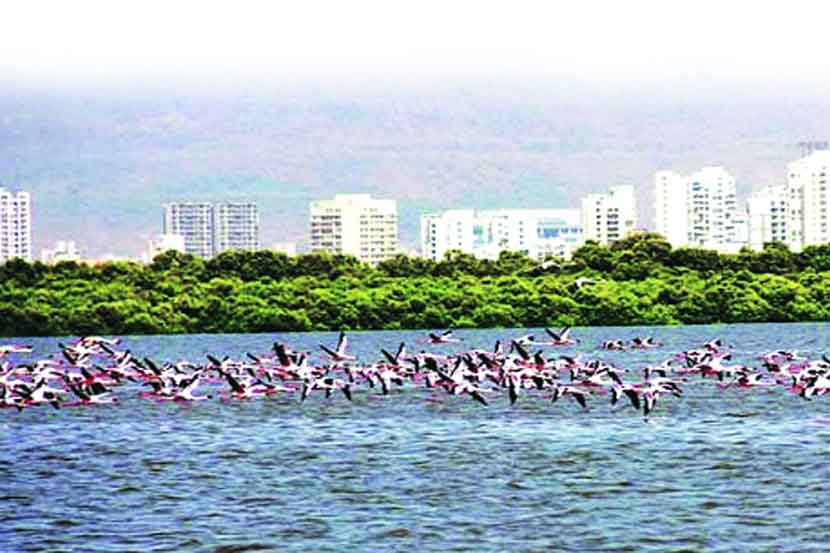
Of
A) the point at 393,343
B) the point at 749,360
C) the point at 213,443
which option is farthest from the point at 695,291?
the point at 213,443

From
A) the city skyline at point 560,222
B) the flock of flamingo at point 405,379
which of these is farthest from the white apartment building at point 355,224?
the flock of flamingo at point 405,379

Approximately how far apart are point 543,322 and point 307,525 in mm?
58995

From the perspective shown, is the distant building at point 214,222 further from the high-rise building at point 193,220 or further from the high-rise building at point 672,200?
the high-rise building at point 672,200

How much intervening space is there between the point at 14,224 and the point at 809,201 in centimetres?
5654

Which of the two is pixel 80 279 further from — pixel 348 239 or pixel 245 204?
pixel 245 204

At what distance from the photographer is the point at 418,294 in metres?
79.8

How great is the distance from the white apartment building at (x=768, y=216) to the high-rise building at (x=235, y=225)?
40.0 metres

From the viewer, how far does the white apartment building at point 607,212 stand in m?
153

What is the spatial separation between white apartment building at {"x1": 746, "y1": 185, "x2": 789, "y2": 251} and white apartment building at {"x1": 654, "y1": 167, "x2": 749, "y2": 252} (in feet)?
11.4

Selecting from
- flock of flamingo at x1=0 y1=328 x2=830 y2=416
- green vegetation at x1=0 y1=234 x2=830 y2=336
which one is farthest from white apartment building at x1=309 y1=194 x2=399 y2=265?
flock of flamingo at x1=0 y1=328 x2=830 y2=416

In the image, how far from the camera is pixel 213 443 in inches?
1148

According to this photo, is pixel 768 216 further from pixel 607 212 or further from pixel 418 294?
pixel 418 294

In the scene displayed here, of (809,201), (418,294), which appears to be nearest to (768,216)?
(809,201)

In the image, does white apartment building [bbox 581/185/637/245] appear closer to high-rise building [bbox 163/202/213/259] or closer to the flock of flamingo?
high-rise building [bbox 163/202/213/259]
